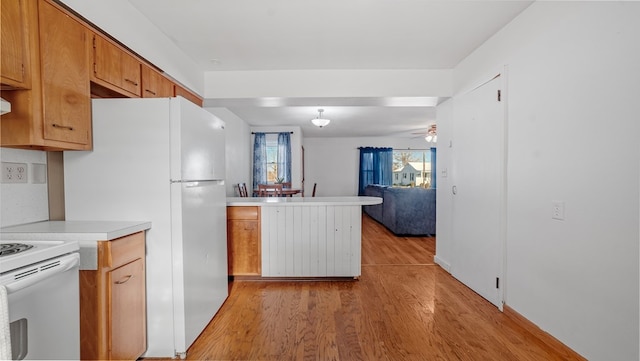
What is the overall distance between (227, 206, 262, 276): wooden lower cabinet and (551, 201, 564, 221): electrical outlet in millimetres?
2485

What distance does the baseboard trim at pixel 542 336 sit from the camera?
5.64 feet

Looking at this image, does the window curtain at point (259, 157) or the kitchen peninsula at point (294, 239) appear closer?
the kitchen peninsula at point (294, 239)

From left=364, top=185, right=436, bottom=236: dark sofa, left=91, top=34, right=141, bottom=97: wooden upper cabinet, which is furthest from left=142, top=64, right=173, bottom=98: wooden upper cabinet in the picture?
left=364, top=185, right=436, bottom=236: dark sofa

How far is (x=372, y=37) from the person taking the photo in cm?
243

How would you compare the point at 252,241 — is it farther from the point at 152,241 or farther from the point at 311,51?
the point at 311,51

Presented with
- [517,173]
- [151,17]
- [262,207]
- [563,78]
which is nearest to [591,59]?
[563,78]

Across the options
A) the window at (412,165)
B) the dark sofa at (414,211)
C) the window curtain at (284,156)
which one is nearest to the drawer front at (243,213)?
the dark sofa at (414,211)

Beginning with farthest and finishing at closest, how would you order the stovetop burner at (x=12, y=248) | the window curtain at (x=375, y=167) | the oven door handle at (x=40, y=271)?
the window curtain at (x=375, y=167)
the stovetop burner at (x=12, y=248)
the oven door handle at (x=40, y=271)

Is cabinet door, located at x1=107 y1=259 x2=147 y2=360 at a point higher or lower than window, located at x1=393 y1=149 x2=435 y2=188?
lower

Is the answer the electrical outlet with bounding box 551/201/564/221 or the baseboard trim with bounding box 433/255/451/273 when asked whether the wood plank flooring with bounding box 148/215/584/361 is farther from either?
the electrical outlet with bounding box 551/201/564/221

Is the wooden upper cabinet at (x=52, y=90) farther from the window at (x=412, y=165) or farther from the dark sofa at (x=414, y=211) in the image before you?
the window at (x=412, y=165)

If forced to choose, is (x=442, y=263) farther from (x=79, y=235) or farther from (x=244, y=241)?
(x=79, y=235)

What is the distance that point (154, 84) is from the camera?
2.29 meters

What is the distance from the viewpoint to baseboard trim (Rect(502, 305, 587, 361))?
172 cm
